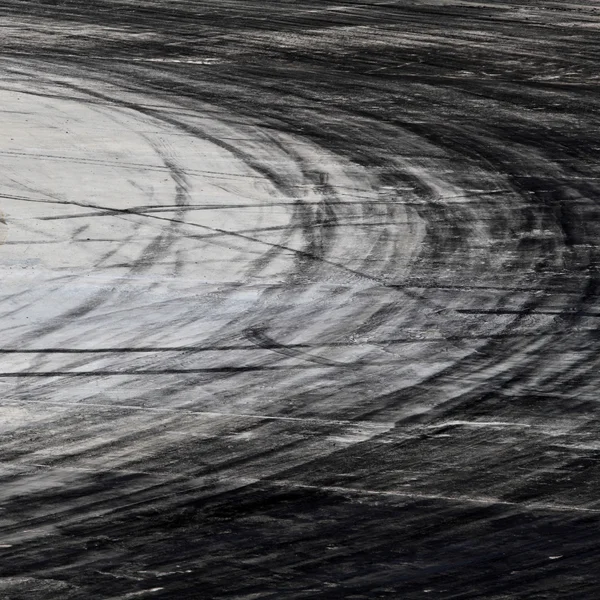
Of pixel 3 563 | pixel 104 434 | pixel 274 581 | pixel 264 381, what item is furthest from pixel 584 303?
pixel 3 563

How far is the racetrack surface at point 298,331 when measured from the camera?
615 centimetres

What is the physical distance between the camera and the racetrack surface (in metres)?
6.15

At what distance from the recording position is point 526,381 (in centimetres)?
806

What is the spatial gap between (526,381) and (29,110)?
811cm

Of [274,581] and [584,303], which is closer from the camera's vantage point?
[274,581]

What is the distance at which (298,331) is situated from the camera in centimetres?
886

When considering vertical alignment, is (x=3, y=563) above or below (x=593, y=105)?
below

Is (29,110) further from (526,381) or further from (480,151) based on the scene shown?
(526,381)

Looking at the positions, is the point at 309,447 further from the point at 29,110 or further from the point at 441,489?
the point at 29,110

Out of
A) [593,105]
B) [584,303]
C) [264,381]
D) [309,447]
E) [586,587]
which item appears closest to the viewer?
[586,587]

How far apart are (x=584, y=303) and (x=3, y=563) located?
488cm

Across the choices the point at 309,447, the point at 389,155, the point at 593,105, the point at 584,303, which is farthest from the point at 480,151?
the point at 309,447

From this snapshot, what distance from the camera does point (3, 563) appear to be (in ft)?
19.5

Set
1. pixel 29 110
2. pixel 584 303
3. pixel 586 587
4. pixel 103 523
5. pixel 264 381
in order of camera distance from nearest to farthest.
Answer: pixel 586 587 → pixel 103 523 → pixel 264 381 → pixel 584 303 → pixel 29 110
